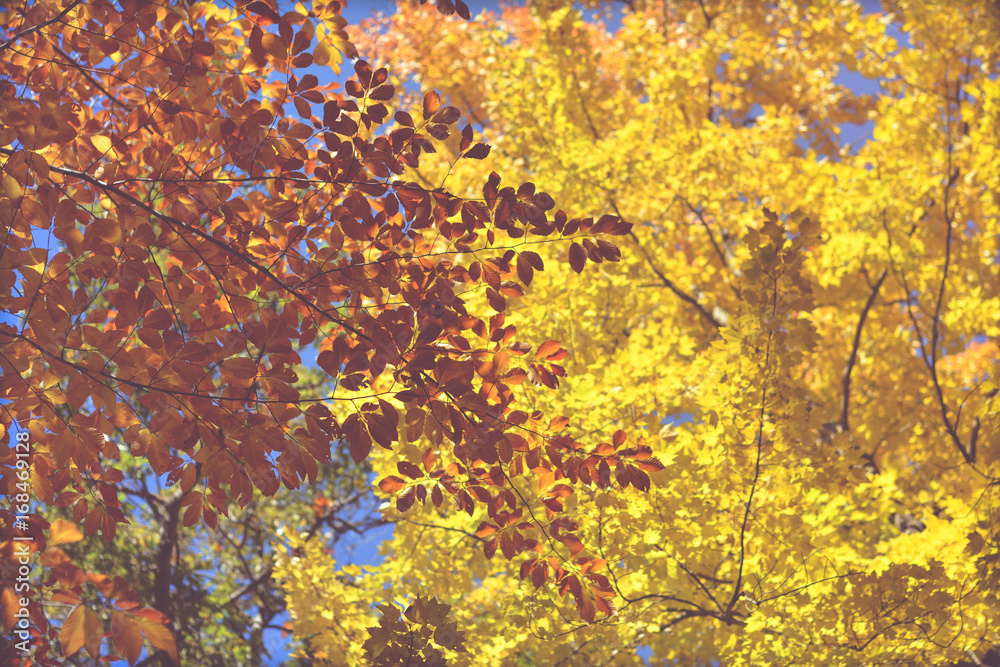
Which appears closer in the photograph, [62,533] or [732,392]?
[62,533]

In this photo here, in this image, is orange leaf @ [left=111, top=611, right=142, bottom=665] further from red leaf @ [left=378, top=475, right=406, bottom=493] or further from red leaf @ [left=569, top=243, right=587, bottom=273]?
red leaf @ [left=569, top=243, right=587, bottom=273]

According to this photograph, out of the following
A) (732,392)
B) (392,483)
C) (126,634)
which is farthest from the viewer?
(732,392)

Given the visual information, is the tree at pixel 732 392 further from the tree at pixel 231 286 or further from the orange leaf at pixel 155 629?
the orange leaf at pixel 155 629

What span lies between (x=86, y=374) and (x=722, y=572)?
10.8 ft

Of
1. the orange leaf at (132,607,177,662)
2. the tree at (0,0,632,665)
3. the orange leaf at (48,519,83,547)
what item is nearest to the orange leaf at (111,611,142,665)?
the orange leaf at (132,607,177,662)

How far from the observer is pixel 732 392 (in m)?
2.80

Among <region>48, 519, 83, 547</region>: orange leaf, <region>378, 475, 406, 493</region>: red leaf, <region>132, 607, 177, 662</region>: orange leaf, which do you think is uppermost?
<region>378, 475, 406, 493</region>: red leaf

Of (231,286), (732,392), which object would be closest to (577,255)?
(732,392)

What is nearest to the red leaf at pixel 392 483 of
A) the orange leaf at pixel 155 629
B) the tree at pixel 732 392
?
the tree at pixel 732 392

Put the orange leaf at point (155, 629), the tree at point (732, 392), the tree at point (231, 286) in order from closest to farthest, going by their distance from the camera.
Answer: the orange leaf at point (155, 629) → the tree at point (231, 286) → the tree at point (732, 392)

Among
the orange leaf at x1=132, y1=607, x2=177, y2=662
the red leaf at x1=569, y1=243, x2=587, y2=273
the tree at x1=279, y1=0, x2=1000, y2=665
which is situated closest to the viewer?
the orange leaf at x1=132, y1=607, x2=177, y2=662

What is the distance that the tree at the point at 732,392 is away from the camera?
109 inches

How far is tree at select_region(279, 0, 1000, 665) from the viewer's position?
276 centimetres

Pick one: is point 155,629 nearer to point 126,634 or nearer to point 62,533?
point 126,634
